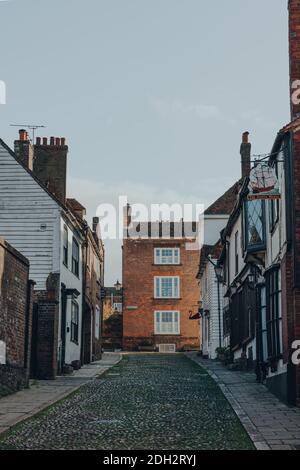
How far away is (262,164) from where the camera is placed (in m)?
17.7

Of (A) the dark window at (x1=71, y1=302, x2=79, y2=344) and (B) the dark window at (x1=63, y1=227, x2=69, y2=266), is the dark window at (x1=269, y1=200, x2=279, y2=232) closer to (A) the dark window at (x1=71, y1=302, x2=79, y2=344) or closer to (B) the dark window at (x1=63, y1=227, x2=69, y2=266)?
(B) the dark window at (x1=63, y1=227, x2=69, y2=266)

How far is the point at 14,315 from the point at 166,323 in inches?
1581

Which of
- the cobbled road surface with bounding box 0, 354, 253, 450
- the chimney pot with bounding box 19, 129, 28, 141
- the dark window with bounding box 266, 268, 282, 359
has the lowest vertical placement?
the cobbled road surface with bounding box 0, 354, 253, 450

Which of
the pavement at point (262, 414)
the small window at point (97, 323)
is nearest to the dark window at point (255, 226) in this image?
the pavement at point (262, 414)

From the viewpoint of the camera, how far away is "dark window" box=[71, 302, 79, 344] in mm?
29422

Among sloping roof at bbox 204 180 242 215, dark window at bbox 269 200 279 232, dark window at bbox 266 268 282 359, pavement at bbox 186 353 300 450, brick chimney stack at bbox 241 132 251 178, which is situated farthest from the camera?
sloping roof at bbox 204 180 242 215

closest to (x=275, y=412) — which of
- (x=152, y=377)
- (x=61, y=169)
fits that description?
(x=152, y=377)

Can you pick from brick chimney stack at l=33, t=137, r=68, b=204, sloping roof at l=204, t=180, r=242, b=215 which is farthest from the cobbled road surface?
sloping roof at l=204, t=180, r=242, b=215

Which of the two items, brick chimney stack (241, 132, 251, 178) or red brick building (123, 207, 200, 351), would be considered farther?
red brick building (123, 207, 200, 351)

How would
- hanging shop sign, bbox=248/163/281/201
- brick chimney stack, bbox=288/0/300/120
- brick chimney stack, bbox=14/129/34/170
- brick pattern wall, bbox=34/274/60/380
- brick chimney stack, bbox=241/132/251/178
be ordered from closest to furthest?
brick chimney stack, bbox=288/0/300/120 → hanging shop sign, bbox=248/163/281/201 → brick pattern wall, bbox=34/274/60/380 → brick chimney stack, bbox=14/129/34/170 → brick chimney stack, bbox=241/132/251/178

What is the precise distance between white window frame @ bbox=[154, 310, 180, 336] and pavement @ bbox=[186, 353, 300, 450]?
1413 inches

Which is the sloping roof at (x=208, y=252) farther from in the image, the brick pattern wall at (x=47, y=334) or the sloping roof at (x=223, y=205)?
the brick pattern wall at (x=47, y=334)

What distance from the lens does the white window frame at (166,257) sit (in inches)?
2381
